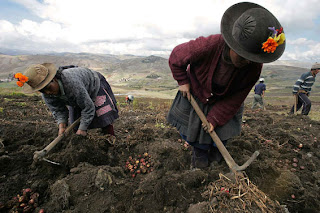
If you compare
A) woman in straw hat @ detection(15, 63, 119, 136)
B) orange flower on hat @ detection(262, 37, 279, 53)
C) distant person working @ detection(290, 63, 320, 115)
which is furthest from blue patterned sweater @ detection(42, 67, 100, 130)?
distant person working @ detection(290, 63, 320, 115)

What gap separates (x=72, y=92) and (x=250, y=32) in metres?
1.95

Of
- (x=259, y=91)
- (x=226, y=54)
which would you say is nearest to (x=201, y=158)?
(x=226, y=54)

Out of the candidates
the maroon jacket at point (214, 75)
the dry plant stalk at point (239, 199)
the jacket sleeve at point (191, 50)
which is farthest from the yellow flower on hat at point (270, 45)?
the dry plant stalk at point (239, 199)

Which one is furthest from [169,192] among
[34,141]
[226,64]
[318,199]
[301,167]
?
[34,141]

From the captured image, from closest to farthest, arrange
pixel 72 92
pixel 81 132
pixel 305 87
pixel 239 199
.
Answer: pixel 239 199 < pixel 72 92 < pixel 81 132 < pixel 305 87

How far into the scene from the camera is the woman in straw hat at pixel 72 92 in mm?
1903

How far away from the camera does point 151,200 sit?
5.72ft

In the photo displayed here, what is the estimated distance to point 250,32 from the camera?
130cm

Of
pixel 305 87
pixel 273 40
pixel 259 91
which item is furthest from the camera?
pixel 259 91

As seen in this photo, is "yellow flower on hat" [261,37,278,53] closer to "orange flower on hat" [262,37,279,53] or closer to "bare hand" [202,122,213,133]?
"orange flower on hat" [262,37,279,53]

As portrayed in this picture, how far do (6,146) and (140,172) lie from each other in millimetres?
2126

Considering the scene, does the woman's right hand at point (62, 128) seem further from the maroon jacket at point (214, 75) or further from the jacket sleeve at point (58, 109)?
the maroon jacket at point (214, 75)

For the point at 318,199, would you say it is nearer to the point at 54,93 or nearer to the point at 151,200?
the point at 151,200

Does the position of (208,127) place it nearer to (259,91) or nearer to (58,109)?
(58,109)
